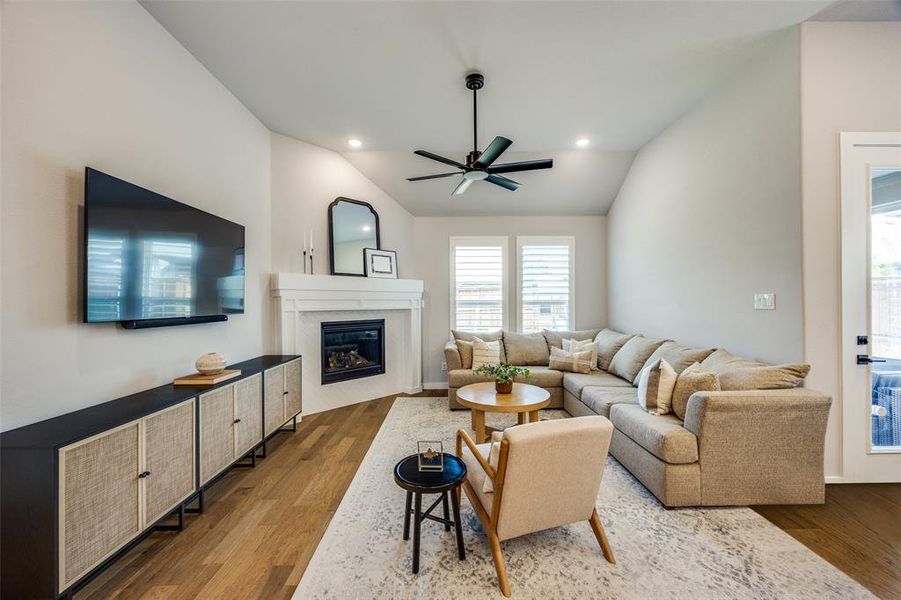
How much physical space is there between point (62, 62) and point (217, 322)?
1854 mm

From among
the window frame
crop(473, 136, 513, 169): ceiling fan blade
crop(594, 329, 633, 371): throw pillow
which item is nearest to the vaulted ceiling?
crop(473, 136, 513, 169): ceiling fan blade

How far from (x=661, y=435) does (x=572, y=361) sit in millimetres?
2141

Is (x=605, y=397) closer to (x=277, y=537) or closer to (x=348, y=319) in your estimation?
(x=277, y=537)

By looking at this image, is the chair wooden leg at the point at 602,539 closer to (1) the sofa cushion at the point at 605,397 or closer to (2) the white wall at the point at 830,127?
(1) the sofa cushion at the point at 605,397

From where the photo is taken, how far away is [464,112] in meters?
3.48

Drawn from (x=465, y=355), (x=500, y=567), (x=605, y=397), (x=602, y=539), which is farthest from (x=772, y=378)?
(x=465, y=355)

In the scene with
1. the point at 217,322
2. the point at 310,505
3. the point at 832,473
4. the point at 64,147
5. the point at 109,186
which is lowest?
the point at 310,505

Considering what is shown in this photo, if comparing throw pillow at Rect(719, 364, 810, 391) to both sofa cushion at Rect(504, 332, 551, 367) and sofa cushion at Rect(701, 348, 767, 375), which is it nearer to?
sofa cushion at Rect(701, 348, 767, 375)

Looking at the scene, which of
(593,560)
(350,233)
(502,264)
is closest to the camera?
(593,560)

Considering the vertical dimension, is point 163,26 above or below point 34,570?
above

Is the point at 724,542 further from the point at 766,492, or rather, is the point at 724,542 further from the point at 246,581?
the point at 246,581

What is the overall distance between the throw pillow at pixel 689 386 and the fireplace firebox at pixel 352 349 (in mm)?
3531

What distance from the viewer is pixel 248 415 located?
9.19 ft

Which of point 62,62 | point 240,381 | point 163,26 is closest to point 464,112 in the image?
Result: point 163,26
